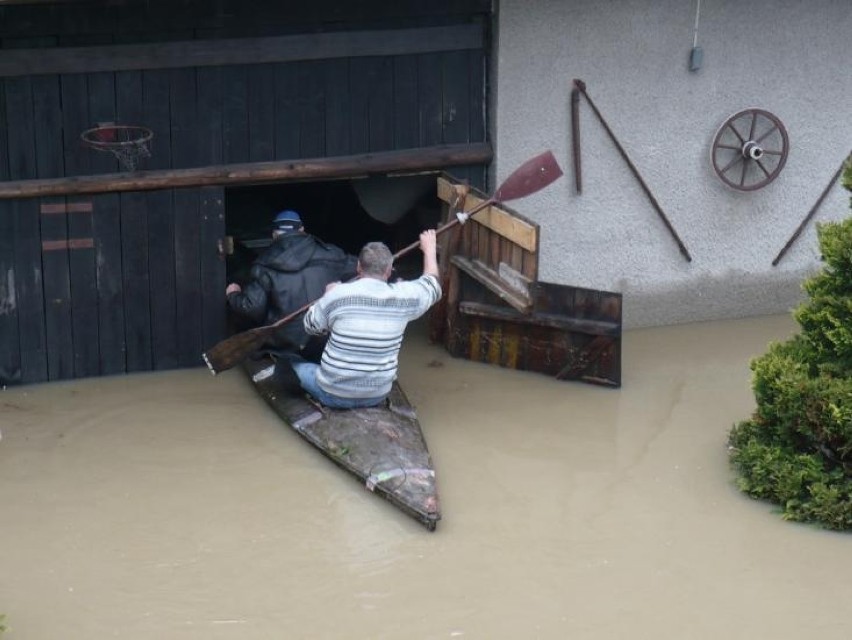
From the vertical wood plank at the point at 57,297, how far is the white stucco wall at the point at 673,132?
10.9ft

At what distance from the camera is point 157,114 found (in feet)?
35.2

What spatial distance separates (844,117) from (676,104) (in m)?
1.62

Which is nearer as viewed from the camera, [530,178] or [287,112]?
[530,178]

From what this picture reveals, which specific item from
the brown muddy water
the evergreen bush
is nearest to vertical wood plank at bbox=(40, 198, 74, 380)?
the brown muddy water

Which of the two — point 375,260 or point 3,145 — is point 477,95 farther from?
point 3,145

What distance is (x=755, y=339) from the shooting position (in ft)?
40.4

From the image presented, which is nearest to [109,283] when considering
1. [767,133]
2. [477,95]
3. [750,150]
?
[477,95]

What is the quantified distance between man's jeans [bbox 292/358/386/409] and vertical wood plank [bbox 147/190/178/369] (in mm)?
1322

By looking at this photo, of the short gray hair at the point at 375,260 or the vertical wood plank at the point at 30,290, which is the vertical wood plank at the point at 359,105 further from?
the vertical wood plank at the point at 30,290

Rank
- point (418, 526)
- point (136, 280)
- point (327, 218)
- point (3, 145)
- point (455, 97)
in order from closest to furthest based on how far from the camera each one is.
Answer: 1. point (418, 526)
2. point (3, 145)
3. point (136, 280)
4. point (455, 97)
5. point (327, 218)

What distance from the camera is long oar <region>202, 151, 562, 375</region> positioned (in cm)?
1048

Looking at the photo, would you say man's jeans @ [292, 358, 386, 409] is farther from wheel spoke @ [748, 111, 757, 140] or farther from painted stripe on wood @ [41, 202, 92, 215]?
wheel spoke @ [748, 111, 757, 140]

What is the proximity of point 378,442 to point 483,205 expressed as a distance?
203cm

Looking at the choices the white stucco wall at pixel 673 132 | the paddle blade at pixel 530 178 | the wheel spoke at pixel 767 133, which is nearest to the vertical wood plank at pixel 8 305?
the paddle blade at pixel 530 178
